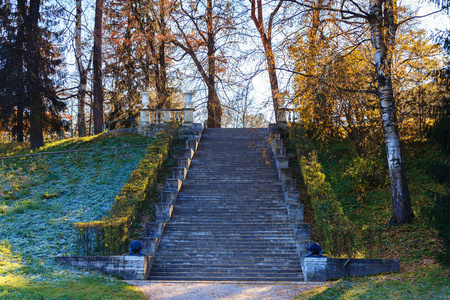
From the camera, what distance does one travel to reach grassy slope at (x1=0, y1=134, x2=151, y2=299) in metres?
8.20

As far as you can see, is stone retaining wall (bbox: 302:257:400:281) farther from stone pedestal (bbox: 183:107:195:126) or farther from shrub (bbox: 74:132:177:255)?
stone pedestal (bbox: 183:107:195:126)

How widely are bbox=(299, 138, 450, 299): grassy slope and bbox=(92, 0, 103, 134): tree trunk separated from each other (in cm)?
1275

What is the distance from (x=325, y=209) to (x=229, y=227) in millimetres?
2888

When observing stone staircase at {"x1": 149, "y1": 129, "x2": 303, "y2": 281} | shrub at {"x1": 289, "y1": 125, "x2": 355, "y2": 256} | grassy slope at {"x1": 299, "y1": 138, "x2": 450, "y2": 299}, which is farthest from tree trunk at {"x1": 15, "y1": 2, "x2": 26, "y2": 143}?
grassy slope at {"x1": 299, "y1": 138, "x2": 450, "y2": 299}

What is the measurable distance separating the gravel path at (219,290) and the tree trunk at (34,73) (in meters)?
14.5

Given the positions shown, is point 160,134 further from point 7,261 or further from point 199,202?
point 7,261

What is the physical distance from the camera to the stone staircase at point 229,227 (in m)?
10.5

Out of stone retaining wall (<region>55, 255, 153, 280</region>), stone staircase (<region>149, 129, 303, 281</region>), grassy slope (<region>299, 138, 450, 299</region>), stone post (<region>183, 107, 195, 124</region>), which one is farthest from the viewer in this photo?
stone post (<region>183, 107, 195, 124</region>)

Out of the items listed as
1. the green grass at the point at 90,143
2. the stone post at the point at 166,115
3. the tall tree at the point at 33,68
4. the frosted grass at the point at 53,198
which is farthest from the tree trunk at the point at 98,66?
the frosted grass at the point at 53,198

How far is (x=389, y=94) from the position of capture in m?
11.8

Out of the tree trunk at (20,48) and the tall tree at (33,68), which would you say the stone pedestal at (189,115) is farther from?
the tree trunk at (20,48)

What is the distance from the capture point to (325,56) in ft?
38.8

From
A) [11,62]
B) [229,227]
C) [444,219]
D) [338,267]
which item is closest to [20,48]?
[11,62]

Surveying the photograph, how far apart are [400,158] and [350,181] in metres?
4.02
